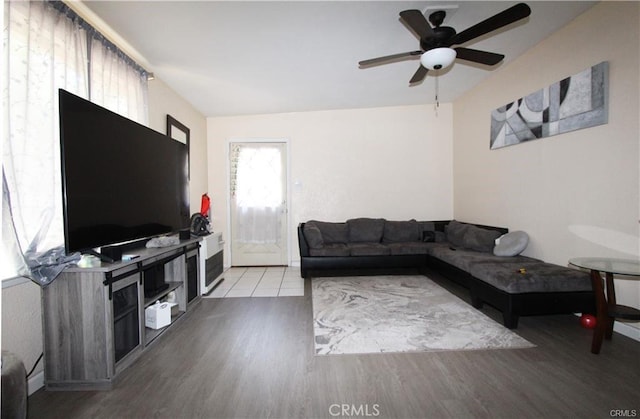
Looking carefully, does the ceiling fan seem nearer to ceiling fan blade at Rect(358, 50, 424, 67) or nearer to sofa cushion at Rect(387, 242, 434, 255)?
ceiling fan blade at Rect(358, 50, 424, 67)

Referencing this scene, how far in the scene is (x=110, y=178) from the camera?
7.13 feet

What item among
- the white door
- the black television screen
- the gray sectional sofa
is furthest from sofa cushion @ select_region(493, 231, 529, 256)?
the black television screen

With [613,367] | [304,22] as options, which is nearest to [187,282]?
[304,22]

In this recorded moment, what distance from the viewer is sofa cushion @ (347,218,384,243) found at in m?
4.89

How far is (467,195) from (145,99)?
451cm

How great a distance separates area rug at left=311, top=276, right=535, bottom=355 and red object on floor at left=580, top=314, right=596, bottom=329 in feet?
2.22

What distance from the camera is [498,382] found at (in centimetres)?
196

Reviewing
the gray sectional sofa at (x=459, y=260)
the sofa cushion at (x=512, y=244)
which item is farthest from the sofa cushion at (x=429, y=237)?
the sofa cushion at (x=512, y=244)

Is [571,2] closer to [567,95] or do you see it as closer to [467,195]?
[567,95]

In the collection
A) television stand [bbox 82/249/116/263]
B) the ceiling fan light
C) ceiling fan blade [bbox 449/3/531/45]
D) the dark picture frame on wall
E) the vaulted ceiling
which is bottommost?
television stand [bbox 82/249/116/263]

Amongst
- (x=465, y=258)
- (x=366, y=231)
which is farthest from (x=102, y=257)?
(x=366, y=231)

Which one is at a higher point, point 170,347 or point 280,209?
point 280,209

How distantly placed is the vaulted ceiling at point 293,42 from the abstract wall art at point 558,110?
1.82 feet

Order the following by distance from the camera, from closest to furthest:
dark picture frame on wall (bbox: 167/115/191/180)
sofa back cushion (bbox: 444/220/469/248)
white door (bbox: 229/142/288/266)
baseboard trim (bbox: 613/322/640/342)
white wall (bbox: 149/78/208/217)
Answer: baseboard trim (bbox: 613/322/640/342), white wall (bbox: 149/78/208/217), dark picture frame on wall (bbox: 167/115/191/180), sofa back cushion (bbox: 444/220/469/248), white door (bbox: 229/142/288/266)
